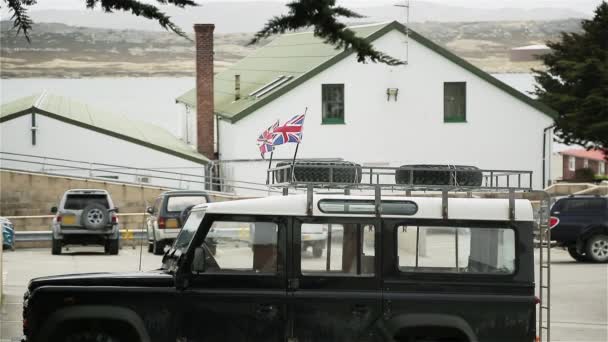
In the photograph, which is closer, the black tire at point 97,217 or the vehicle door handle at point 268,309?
the vehicle door handle at point 268,309

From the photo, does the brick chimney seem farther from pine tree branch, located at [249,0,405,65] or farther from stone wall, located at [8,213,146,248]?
pine tree branch, located at [249,0,405,65]

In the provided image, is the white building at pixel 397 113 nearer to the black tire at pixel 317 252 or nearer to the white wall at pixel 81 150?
the white wall at pixel 81 150

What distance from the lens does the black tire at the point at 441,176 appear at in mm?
11883

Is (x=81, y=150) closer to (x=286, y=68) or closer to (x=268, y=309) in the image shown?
(x=286, y=68)

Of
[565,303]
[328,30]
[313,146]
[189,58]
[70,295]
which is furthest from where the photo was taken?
[189,58]

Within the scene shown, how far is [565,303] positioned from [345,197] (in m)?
12.0

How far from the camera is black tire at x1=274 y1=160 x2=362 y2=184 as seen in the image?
1195 cm

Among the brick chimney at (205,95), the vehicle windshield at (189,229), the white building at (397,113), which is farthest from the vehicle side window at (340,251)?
the brick chimney at (205,95)

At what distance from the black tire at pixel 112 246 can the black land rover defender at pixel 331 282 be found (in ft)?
74.9

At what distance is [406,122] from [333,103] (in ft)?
10.9

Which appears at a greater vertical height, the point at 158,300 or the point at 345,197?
the point at 345,197

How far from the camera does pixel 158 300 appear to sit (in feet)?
36.6

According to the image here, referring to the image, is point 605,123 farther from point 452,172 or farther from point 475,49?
point 475,49

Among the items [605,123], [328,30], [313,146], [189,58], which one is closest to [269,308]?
[328,30]
